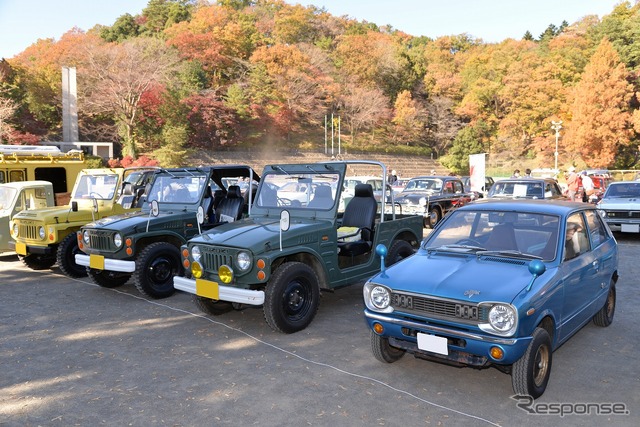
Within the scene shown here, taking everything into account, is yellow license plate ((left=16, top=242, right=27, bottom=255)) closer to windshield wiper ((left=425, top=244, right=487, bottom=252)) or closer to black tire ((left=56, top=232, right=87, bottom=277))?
black tire ((left=56, top=232, right=87, bottom=277))

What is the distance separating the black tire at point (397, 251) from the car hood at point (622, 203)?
307 inches

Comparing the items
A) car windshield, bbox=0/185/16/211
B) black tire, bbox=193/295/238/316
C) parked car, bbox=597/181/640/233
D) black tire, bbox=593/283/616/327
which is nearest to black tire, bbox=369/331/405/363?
black tire, bbox=193/295/238/316

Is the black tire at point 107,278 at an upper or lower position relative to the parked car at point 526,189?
lower

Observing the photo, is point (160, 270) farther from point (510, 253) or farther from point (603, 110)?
point (603, 110)

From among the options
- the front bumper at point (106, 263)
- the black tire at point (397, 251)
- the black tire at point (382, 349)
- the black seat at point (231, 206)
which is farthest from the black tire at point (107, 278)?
the black tire at point (382, 349)

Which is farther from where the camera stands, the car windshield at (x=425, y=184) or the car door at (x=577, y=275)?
the car windshield at (x=425, y=184)

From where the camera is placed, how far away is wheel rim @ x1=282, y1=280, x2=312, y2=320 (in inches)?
225

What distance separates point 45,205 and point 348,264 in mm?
7599

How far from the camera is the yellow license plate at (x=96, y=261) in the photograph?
23.9ft

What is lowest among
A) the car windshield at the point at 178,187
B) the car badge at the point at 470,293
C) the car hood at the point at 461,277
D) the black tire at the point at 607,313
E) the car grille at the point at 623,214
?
the black tire at the point at 607,313

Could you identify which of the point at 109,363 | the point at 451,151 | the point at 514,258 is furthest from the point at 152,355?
the point at 451,151

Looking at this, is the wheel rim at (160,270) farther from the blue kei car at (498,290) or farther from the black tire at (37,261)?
the blue kei car at (498,290)

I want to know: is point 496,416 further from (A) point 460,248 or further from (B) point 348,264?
(B) point 348,264

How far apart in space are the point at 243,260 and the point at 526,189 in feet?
34.0
